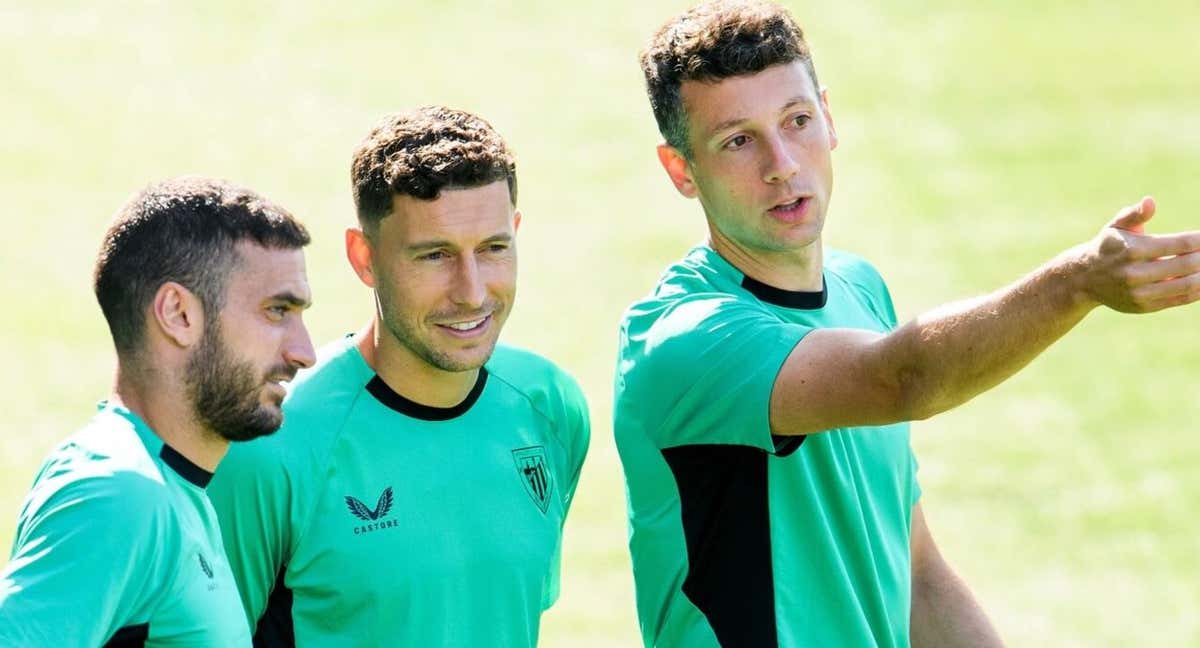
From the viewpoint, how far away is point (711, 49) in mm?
5492

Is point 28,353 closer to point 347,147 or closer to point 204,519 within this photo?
point 347,147

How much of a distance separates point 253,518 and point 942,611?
2161mm

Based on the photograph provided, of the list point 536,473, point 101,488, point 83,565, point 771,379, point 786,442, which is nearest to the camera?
point 83,565

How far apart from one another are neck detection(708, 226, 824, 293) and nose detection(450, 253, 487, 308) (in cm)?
69

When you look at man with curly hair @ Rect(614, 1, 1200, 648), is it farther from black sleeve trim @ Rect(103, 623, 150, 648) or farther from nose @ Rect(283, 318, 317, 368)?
black sleeve trim @ Rect(103, 623, 150, 648)

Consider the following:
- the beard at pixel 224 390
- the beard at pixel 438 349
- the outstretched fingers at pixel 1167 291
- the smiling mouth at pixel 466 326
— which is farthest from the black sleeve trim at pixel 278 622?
the outstretched fingers at pixel 1167 291

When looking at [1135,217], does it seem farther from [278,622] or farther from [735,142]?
[278,622]

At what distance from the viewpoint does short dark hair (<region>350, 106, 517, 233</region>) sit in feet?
18.2

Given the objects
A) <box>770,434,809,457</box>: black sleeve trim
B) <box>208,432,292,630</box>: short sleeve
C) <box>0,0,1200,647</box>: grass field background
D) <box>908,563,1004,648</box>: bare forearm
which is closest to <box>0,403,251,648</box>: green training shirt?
<box>208,432,292,630</box>: short sleeve

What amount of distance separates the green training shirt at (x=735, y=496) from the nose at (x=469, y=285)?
1.40ft

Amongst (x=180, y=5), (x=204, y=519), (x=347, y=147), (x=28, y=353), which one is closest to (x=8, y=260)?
(x=28, y=353)

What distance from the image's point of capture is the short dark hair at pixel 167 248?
16.0ft

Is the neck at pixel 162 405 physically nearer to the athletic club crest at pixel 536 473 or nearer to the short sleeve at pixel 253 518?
the short sleeve at pixel 253 518

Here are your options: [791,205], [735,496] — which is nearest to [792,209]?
[791,205]
